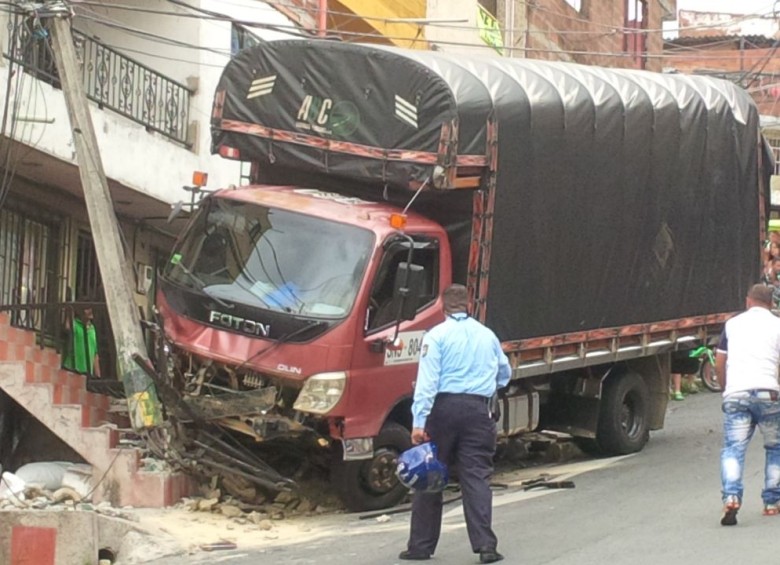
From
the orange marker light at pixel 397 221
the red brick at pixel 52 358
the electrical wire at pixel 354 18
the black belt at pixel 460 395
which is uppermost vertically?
the electrical wire at pixel 354 18

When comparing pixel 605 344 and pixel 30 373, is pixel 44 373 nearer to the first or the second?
pixel 30 373

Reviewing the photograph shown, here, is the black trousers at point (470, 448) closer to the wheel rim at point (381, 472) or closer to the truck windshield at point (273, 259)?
the truck windshield at point (273, 259)

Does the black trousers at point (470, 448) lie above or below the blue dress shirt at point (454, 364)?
below

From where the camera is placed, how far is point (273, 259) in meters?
10.8

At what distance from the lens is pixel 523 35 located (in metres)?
26.3

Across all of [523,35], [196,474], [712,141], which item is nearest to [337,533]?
[196,474]

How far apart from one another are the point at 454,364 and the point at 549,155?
418 cm

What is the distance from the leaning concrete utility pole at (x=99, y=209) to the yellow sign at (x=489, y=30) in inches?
486

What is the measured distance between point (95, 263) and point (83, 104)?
4.97 meters

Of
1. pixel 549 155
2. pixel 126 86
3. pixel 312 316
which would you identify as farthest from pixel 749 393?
pixel 126 86

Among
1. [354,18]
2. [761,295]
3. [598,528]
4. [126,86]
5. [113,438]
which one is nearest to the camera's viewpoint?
[761,295]

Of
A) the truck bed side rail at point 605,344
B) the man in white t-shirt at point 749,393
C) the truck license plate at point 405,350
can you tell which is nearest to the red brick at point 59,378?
the truck license plate at point 405,350

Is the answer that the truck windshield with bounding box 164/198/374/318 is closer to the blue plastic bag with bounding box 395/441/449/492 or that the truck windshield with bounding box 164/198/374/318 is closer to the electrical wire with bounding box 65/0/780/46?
the blue plastic bag with bounding box 395/441/449/492

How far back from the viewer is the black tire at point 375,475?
10.7 meters
